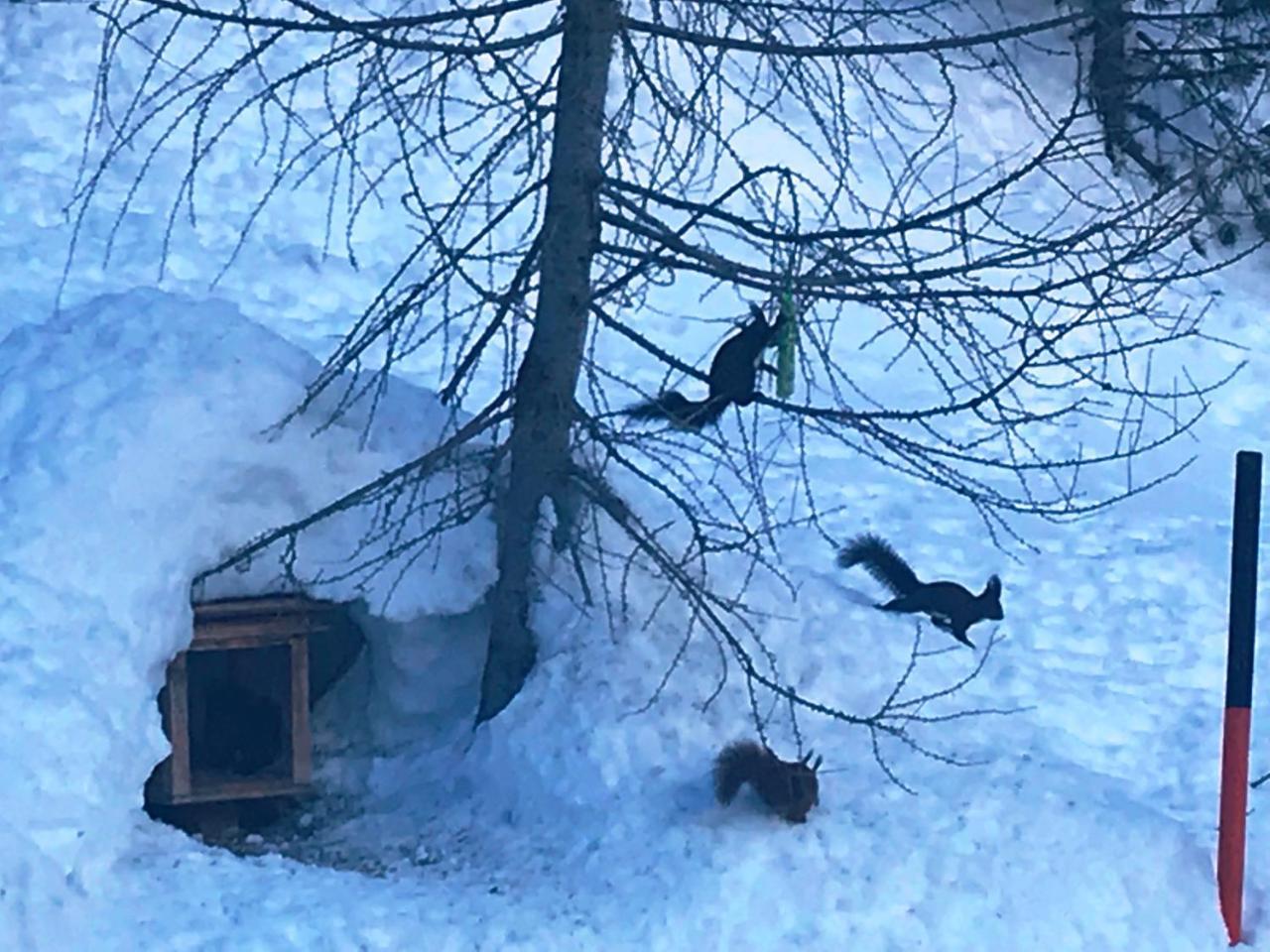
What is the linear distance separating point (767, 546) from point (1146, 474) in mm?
2864

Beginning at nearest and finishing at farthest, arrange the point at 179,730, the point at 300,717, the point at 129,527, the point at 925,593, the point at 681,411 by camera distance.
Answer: the point at 129,527
the point at 179,730
the point at 300,717
the point at 681,411
the point at 925,593

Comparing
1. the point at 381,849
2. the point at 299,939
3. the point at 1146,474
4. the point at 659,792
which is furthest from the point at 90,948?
the point at 1146,474

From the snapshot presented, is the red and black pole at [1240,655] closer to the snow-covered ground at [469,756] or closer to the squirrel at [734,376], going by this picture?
the snow-covered ground at [469,756]

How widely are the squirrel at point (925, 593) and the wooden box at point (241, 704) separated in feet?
6.35

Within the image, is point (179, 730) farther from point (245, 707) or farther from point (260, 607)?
point (245, 707)

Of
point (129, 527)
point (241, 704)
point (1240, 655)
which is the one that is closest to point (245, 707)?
point (241, 704)

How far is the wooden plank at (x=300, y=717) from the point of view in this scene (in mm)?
5320

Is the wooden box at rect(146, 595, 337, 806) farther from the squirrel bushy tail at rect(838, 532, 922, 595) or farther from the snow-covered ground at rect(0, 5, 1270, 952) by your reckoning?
the squirrel bushy tail at rect(838, 532, 922, 595)

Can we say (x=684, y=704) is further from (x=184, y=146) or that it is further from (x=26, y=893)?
(x=184, y=146)

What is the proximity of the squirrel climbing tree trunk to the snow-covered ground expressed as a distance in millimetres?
142

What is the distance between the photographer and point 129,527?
16.3 ft

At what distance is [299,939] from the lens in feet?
13.7

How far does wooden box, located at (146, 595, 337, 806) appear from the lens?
5.20 meters

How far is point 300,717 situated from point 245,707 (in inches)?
16.4
